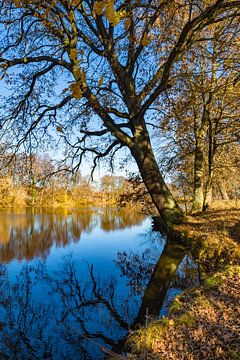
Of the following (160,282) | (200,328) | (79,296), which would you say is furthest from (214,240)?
(200,328)

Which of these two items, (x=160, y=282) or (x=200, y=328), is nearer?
(x=200, y=328)

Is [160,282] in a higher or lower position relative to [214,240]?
lower

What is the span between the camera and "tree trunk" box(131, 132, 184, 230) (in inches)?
291

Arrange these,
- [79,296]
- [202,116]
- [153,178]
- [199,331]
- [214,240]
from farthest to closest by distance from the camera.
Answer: [202,116]
[153,178]
[214,240]
[79,296]
[199,331]

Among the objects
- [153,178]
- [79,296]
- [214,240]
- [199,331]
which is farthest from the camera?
[153,178]

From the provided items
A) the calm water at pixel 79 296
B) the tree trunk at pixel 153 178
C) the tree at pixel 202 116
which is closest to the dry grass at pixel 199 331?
the calm water at pixel 79 296

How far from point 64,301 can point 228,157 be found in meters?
11.3

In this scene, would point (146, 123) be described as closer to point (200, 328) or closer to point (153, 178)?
point (153, 178)

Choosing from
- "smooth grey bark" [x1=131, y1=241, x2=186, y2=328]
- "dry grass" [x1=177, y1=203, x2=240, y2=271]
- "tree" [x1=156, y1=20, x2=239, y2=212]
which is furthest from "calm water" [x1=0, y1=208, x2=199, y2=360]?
"tree" [x1=156, y1=20, x2=239, y2=212]

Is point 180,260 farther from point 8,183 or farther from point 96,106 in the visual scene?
point 8,183

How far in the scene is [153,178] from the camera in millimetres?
7383

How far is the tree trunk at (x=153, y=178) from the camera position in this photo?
7.39m

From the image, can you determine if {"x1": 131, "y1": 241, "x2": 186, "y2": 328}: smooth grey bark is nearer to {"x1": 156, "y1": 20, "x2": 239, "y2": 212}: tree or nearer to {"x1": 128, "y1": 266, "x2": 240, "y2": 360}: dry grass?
{"x1": 128, "y1": 266, "x2": 240, "y2": 360}: dry grass

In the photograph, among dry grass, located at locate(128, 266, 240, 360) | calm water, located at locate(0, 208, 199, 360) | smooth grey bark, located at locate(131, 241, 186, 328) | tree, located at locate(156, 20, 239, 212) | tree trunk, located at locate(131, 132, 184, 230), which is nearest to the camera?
dry grass, located at locate(128, 266, 240, 360)
